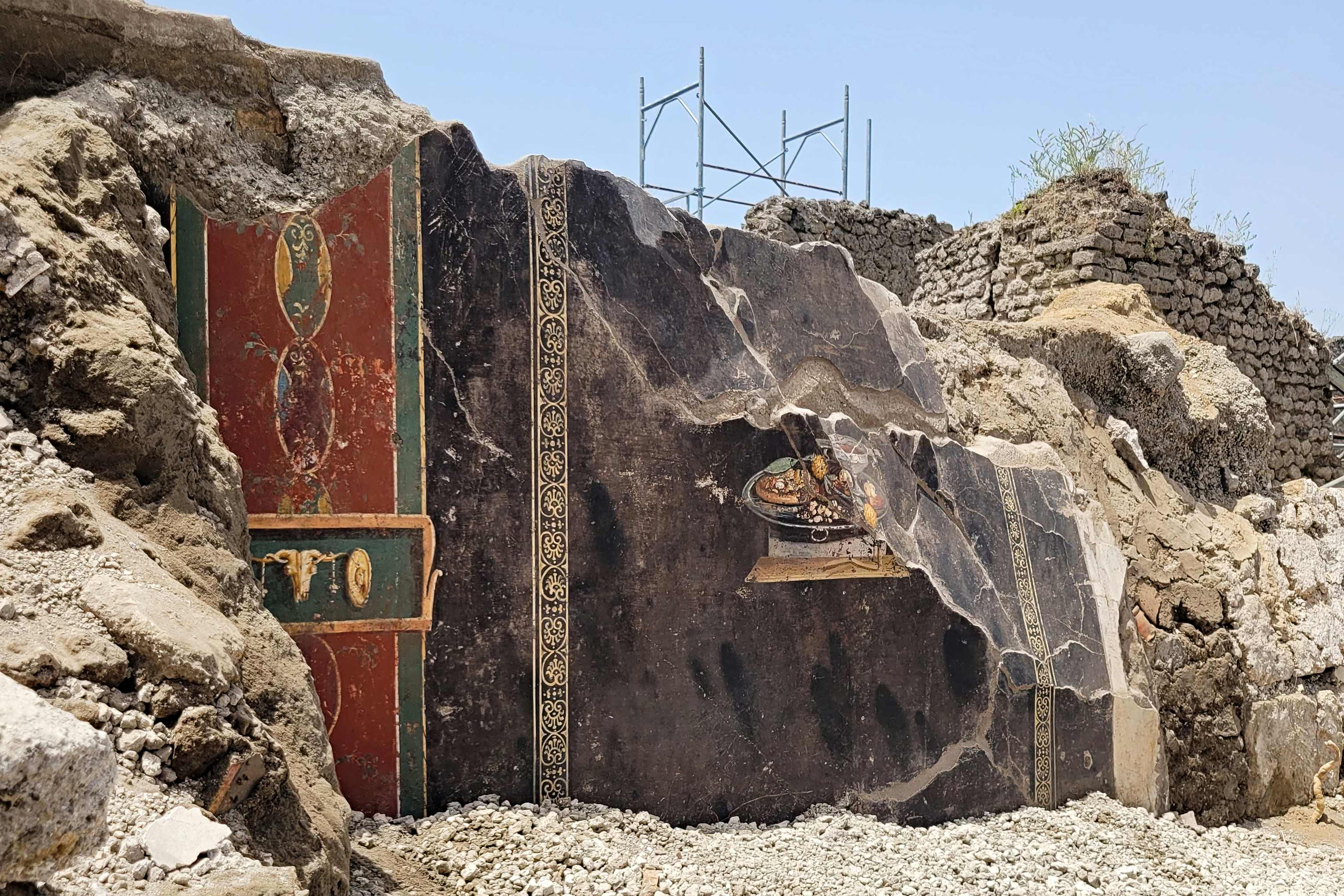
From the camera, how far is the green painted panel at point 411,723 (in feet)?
11.4

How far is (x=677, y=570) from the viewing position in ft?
13.4

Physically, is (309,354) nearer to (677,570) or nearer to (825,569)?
(677,570)

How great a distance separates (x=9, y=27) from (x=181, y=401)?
1223 millimetres

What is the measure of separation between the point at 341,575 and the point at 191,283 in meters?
0.97

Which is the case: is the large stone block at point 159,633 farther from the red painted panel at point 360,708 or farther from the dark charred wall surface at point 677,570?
the dark charred wall surface at point 677,570

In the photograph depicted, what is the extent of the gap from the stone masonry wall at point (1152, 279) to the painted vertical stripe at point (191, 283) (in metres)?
5.03

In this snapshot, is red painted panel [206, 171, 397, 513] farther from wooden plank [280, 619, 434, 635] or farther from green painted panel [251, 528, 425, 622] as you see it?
wooden plank [280, 619, 434, 635]

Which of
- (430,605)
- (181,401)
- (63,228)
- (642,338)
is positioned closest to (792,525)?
(642,338)

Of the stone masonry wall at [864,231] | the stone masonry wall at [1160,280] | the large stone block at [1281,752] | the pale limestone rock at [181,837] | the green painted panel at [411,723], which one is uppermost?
the stone masonry wall at [864,231]

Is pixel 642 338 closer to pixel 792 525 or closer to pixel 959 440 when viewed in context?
pixel 792 525

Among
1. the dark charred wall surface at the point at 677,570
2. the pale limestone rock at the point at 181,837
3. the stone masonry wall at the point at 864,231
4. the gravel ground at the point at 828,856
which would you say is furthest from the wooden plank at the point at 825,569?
the stone masonry wall at the point at 864,231

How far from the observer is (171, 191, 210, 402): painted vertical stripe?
128 inches

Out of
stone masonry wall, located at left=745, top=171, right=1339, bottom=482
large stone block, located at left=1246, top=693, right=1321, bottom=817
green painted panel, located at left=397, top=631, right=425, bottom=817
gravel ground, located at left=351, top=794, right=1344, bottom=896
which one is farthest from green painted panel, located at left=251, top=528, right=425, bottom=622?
stone masonry wall, located at left=745, top=171, right=1339, bottom=482

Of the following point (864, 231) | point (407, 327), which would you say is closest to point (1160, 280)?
point (864, 231)
